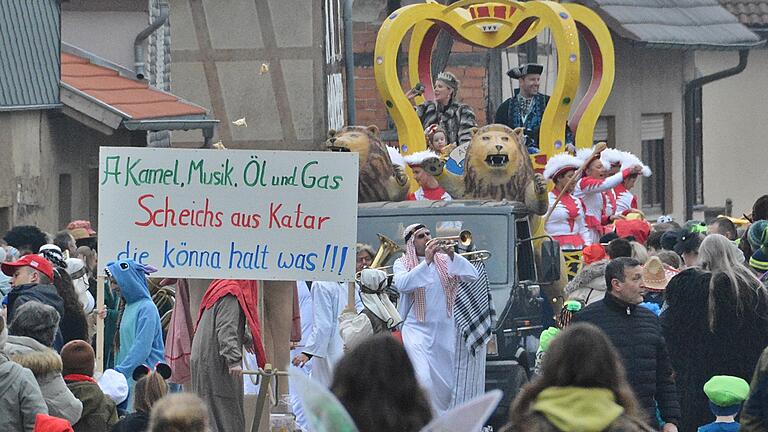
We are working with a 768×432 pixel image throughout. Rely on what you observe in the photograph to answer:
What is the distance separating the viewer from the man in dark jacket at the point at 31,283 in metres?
10.9

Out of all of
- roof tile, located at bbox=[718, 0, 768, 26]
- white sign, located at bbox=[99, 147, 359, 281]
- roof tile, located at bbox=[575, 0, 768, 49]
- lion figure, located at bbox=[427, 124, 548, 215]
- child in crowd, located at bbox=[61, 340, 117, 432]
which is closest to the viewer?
child in crowd, located at bbox=[61, 340, 117, 432]

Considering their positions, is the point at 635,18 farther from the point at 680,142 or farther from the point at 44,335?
the point at 44,335

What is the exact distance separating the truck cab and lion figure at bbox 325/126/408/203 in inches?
47.6

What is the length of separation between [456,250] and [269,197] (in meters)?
2.00

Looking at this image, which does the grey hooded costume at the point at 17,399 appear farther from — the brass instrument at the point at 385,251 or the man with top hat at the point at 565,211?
the man with top hat at the point at 565,211

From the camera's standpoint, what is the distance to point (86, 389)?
8.93m

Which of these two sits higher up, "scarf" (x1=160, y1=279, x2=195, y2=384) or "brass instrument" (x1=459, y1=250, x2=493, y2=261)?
"brass instrument" (x1=459, y1=250, x2=493, y2=261)

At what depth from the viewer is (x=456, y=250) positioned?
12.8 metres

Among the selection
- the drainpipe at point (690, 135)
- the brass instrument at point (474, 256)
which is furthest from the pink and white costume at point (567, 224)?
the drainpipe at point (690, 135)

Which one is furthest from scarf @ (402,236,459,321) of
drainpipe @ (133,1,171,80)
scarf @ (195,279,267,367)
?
drainpipe @ (133,1,171,80)

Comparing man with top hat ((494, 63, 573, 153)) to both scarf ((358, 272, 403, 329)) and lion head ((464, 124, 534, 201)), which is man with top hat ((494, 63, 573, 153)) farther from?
scarf ((358, 272, 403, 329))

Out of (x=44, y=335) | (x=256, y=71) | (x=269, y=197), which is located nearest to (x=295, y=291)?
(x=269, y=197)

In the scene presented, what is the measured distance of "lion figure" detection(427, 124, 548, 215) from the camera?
15469 mm

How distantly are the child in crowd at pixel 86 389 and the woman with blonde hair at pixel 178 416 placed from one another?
7.98 ft
